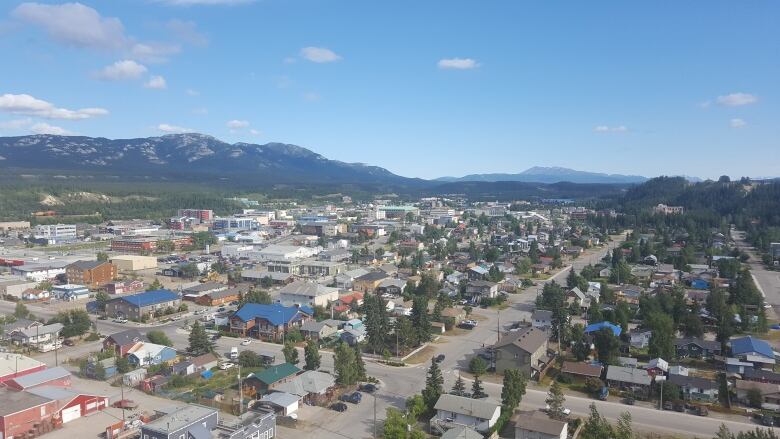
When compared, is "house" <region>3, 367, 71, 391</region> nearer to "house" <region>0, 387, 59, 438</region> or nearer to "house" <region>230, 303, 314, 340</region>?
"house" <region>0, 387, 59, 438</region>

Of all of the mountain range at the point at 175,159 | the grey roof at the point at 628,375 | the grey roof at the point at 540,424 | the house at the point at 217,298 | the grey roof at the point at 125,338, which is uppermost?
the mountain range at the point at 175,159

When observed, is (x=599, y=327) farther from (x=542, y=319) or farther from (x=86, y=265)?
(x=86, y=265)

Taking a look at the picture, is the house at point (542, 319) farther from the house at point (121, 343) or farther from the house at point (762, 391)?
the house at point (121, 343)

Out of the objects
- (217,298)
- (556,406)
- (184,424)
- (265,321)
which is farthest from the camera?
(217,298)

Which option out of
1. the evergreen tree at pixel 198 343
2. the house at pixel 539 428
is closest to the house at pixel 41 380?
the evergreen tree at pixel 198 343

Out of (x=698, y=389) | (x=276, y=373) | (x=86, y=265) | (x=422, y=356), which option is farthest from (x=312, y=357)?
(x=86, y=265)

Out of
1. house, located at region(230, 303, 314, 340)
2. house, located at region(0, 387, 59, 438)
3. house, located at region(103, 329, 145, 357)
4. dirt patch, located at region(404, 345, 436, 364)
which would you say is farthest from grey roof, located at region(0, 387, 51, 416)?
dirt patch, located at region(404, 345, 436, 364)

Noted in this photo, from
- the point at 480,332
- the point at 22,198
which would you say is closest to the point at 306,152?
the point at 22,198
